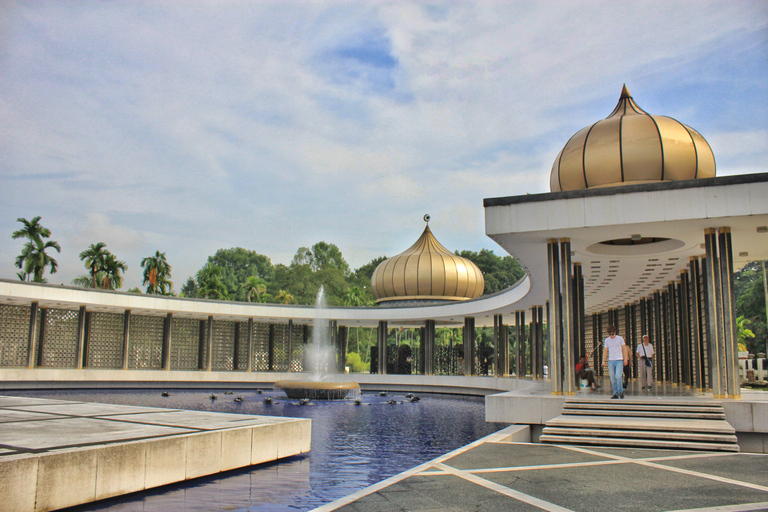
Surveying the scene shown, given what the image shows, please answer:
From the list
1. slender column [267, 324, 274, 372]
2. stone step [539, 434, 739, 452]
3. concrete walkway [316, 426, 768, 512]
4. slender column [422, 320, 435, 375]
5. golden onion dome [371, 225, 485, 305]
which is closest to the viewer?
concrete walkway [316, 426, 768, 512]

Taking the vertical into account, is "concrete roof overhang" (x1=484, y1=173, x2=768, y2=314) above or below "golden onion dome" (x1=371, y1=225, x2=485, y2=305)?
below

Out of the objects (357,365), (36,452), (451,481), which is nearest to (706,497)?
(451,481)

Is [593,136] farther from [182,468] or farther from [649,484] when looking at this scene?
[182,468]

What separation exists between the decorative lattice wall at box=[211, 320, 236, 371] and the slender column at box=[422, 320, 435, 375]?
12164mm

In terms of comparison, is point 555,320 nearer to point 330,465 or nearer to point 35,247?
point 330,465

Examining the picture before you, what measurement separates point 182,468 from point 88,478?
4.06 ft

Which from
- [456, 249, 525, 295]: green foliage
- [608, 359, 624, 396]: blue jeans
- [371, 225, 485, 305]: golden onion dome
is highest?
[456, 249, 525, 295]: green foliage

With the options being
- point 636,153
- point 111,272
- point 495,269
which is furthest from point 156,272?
point 636,153

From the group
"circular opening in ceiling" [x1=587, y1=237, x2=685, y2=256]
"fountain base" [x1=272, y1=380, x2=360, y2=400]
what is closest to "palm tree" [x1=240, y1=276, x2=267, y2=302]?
"fountain base" [x1=272, y1=380, x2=360, y2=400]

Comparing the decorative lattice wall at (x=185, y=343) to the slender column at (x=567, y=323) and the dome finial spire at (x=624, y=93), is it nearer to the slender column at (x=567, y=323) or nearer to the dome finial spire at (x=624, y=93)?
the slender column at (x=567, y=323)

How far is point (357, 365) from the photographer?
44406 millimetres

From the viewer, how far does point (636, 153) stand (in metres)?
14.0

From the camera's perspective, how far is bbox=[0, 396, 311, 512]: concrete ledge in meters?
5.64

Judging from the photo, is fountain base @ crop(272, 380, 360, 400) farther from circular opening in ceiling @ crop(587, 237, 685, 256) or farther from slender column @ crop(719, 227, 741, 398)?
slender column @ crop(719, 227, 741, 398)
